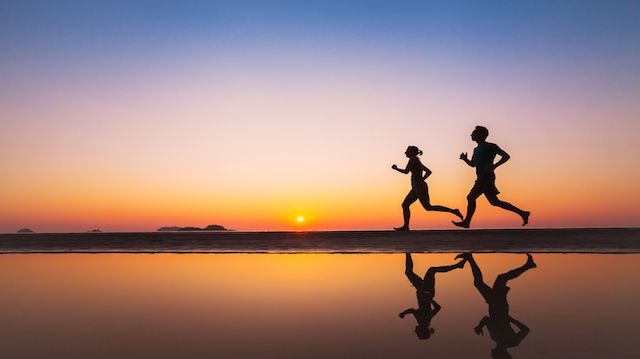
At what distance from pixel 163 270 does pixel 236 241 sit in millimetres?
5443

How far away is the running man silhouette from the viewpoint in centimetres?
1128

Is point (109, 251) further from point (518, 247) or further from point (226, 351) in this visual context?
point (226, 351)

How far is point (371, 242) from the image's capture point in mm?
11578

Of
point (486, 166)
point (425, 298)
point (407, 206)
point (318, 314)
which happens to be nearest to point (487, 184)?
point (486, 166)

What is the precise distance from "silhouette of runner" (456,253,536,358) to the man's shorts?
18.2ft

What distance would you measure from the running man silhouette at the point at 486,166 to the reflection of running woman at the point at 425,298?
14.0 feet

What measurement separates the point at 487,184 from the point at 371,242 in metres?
3.03

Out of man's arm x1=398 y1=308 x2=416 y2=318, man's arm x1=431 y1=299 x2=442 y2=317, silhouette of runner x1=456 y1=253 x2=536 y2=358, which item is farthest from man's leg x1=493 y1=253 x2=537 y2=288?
man's arm x1=398 y1=308 x2=416 y2=318

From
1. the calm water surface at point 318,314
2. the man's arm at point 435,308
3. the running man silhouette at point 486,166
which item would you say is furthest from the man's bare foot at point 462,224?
the man's arm at point 435,308

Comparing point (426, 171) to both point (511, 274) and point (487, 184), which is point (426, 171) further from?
point (511, 274)

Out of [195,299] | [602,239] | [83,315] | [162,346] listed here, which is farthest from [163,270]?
[602,239]

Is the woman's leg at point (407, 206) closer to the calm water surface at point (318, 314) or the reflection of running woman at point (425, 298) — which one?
the reflection of running woman at point (425, 298)

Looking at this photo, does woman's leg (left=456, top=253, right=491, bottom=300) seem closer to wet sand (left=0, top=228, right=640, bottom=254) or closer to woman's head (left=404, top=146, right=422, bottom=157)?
wet sand (left=0, top=228, right=640, bottom=254)

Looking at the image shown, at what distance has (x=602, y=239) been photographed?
36.1 ft
